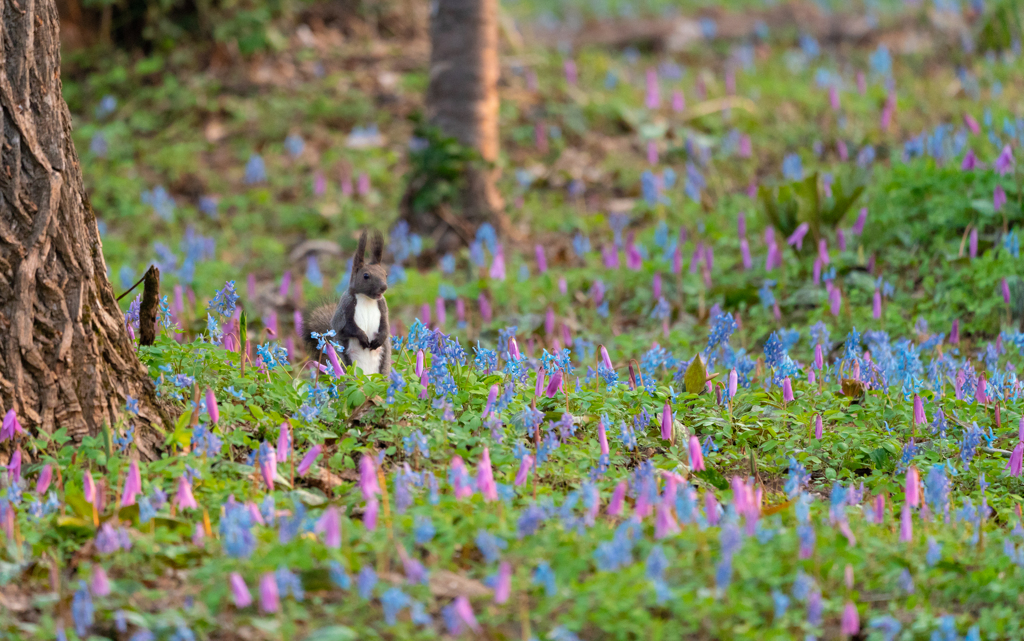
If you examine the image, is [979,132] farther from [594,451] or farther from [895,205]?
[594,451]

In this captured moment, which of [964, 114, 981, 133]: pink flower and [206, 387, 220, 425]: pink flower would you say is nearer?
[206, 387, 220, 425]: pink flower

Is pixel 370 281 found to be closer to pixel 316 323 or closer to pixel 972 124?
pixel 316 323

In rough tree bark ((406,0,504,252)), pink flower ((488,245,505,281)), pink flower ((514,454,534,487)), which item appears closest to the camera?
pink flower ((514,454,534,487))

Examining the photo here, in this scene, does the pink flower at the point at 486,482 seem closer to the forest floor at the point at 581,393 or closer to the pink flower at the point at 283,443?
the forest floor at the point at 581,393

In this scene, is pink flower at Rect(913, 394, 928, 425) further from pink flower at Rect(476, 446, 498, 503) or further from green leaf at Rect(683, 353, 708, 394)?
pink flower at Rect(476, 446, 498, 503)

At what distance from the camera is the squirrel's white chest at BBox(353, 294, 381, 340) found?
4.55 metres

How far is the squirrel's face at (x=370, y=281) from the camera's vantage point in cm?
451

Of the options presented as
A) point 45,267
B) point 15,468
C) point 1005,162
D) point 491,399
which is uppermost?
point 1005,162

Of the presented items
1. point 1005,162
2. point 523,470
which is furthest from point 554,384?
point 1005,162

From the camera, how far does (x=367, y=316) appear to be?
4555 millimetres

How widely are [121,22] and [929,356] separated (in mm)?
9332

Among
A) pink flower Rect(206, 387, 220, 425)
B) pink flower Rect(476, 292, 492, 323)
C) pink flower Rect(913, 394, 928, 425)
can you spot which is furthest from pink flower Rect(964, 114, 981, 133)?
pink flower Rect(206, 387, 220, 425)

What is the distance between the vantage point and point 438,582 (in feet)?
10.0

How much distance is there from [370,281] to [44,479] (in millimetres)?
1632
